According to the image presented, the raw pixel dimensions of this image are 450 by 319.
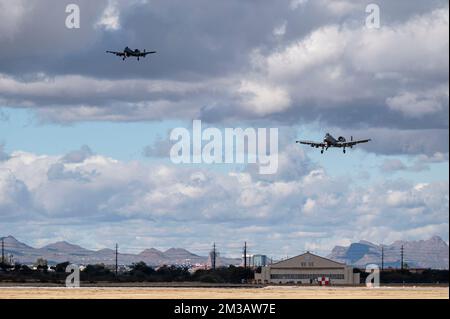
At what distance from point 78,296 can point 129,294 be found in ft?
32.8

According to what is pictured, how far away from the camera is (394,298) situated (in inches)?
5733
